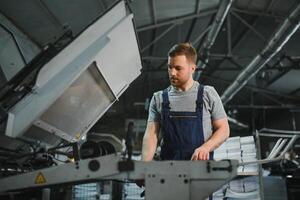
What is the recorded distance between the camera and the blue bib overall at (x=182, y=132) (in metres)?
1.71

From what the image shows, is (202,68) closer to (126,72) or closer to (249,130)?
(126,72)

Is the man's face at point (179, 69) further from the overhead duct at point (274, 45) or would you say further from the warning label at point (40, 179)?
the overhead duct at point (274, 45)

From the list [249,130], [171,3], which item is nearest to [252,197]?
[171,3]

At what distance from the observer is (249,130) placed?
1108cm

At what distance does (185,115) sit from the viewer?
176 cm

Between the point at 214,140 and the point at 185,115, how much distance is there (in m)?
0.21

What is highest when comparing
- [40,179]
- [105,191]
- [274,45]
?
[274,45]

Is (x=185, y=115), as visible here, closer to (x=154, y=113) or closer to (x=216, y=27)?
(x=154, y=113)

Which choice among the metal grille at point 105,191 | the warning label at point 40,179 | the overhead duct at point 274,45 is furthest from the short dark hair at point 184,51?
the overhead duct at point 274,45

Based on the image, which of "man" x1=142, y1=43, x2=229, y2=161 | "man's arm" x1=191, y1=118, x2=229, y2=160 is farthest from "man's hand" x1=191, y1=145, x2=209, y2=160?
"man" x1=142, y1=43, x2=229, y2=161

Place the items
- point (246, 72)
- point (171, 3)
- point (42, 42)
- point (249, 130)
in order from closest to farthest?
point (42, 42) → point (171, 3) → point (246, 72) → point (249, 130)

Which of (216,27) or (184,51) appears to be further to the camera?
(216,27)

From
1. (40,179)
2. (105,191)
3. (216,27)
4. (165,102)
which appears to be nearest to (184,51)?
(165,102)

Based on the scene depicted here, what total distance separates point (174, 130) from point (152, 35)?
397cm
